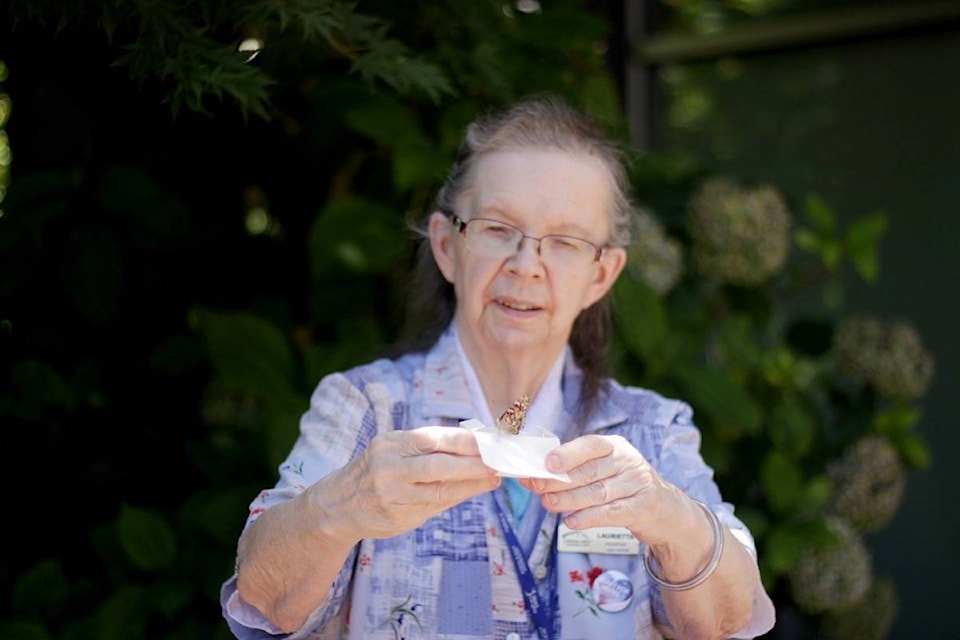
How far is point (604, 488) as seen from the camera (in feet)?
4.58

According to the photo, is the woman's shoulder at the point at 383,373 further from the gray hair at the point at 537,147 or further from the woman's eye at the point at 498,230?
the woman's eye at the point at 498,230

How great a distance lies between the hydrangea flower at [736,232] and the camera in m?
3.02

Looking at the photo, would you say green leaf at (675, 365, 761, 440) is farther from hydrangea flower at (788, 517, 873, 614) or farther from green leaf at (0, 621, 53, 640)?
green leaf at (0, 621, 53, 640)

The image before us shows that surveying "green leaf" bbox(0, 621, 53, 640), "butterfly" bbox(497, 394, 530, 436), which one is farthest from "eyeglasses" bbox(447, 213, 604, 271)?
"green leaf" bbox(0, 621, 53, 640)

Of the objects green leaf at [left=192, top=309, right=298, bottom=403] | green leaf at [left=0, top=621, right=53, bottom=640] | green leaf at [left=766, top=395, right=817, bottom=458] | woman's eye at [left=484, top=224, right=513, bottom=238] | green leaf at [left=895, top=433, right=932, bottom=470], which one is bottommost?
green leaf at [left=0, top=621, right=53, bottom=640]

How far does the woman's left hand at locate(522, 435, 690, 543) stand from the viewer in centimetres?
137

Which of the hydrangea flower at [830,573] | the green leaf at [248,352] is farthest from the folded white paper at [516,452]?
the hydrangea flower at [830,573]

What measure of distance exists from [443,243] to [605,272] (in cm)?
30

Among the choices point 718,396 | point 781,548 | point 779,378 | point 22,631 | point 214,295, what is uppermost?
point 214,295

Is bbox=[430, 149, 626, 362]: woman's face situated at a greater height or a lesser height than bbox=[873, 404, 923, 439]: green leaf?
greater

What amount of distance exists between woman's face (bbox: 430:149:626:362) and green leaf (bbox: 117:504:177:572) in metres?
0.99

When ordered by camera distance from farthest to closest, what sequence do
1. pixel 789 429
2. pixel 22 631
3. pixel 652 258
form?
pixel 789 429 → pixel 652 258 → pixel 22 631

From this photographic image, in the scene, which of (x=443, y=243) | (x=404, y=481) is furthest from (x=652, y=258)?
(x=404, y=481)

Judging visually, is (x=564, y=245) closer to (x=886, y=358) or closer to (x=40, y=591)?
(x=40, y=591)
